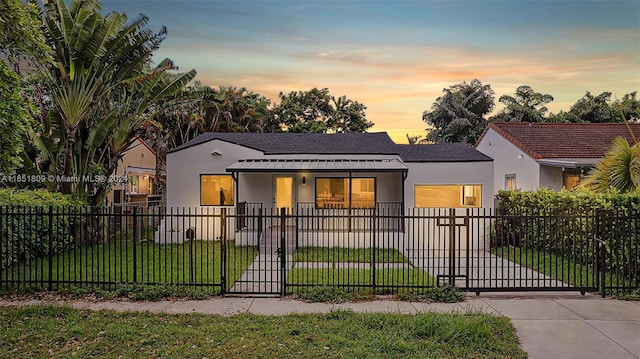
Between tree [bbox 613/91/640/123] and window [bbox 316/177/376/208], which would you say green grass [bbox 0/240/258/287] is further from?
tree [bbox 613/91/640/123]

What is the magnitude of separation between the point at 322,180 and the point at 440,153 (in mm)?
4926

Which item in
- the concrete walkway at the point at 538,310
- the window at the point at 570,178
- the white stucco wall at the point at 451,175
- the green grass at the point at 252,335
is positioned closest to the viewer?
the green grass at the point at 252,335

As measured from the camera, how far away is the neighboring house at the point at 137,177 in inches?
854

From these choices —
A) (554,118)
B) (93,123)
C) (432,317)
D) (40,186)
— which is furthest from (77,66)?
(554,118)

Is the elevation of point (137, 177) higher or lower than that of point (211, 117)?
lower

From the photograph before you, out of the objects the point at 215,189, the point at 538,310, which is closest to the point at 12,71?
the point at 538,310

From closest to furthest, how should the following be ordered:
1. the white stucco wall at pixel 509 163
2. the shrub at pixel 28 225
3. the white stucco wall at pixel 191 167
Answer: the shrub at pixel 28 225, the white stucco wall at pixel 191 167, the white stucco wall at pixel 509 163

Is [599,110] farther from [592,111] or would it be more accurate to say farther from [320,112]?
[320,112]

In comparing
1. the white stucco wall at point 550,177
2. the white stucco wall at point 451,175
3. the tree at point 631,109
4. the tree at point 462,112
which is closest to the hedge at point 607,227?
the white stucco wall at point 451,175

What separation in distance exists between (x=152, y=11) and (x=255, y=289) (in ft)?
34.1

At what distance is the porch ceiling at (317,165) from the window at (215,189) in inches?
44.3

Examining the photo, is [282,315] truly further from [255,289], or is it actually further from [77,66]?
[77,66]

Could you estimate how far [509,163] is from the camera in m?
20.4

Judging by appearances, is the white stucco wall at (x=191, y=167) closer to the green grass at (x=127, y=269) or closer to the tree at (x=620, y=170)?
the green grass at (x=127, y=269)
